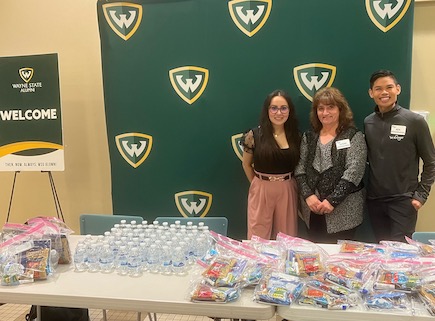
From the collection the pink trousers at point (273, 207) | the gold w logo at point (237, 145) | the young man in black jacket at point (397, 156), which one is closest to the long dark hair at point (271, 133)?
the pink trousers at point (273, 207)

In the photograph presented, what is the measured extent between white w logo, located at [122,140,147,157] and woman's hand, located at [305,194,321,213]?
4.49ft

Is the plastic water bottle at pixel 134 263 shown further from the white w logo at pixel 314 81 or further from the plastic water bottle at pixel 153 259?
the white w logo at pixel 314 81

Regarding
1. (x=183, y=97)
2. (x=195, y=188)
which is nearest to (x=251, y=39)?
→ (x=183, y=97)

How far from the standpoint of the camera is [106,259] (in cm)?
161

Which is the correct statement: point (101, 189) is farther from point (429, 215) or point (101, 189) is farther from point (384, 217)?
point (429, 215)

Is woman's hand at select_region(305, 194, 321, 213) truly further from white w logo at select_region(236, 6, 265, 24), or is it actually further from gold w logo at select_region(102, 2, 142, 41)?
gold w logo at select_region(102, 2, 142, 41)

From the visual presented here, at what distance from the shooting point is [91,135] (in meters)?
3.46

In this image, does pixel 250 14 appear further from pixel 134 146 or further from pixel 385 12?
pixel 134 146

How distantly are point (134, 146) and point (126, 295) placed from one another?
→ 1830 mm

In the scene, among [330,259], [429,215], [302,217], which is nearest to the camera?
[330,259]

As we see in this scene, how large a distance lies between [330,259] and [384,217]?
3.75ft

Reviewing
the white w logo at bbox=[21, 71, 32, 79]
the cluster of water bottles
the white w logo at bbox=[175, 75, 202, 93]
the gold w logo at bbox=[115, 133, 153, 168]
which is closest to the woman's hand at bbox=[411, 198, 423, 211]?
the cluster of water bottles

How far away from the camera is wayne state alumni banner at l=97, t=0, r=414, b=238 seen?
2660 mm

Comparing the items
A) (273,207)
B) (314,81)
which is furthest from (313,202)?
(314,81)
